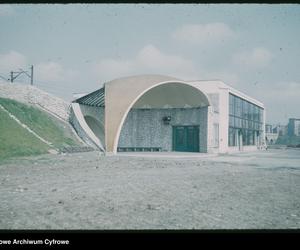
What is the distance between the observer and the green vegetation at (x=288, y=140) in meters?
74.6

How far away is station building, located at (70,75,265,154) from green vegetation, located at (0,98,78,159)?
126 inches

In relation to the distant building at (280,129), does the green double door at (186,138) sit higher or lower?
lower

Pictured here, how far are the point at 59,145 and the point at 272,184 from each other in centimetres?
1845

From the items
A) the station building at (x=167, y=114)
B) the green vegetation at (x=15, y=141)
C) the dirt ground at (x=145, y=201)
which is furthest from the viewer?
the station building at (x=167, y=114)

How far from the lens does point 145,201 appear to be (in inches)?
356

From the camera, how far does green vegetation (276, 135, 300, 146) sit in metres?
74.6

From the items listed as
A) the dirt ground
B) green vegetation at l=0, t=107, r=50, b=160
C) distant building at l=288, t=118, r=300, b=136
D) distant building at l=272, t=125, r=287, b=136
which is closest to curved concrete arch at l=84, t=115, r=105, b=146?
green vegetation at l=0, t=107, r=50, b=160

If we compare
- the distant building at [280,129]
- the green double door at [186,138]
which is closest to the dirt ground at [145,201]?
the green double door at [186,138]

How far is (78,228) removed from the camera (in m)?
6.53

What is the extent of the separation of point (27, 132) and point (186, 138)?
17865mm

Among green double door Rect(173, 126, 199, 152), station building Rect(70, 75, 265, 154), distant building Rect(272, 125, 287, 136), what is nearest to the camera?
station building Rect(70, 75, 265, 154)

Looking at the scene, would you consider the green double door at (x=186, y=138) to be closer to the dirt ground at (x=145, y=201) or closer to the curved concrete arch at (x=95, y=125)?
the curved concrete arch at (x=95, y=125)

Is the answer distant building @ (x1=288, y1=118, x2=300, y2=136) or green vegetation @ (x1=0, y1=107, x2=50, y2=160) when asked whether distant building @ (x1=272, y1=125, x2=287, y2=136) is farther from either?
green vegetation @ (x1=0, y1=107, x2=50, y2=160)

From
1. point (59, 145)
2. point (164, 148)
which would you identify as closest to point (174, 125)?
point (164, 148)
